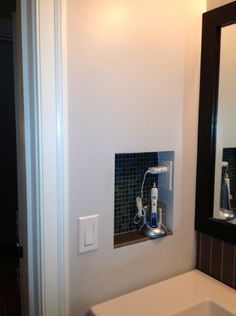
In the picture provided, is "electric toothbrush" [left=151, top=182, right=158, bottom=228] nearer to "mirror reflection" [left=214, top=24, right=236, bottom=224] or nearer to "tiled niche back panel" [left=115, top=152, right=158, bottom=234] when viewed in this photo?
"tiled niche back panel" [left=115, top=152, right=158, bottom=234]

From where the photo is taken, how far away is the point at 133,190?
1.30 metres

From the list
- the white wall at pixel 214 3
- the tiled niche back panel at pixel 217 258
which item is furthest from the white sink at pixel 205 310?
the white wall at pixel 214 3

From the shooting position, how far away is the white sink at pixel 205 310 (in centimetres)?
108

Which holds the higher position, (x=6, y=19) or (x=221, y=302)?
(x=6, y=19)

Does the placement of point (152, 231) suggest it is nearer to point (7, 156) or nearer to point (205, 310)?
point (205, 310)

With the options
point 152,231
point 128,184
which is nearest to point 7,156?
point 128,184

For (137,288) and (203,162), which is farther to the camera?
(203,162)

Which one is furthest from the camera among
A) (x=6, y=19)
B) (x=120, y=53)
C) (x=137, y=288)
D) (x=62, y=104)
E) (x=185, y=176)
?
(x=6, y=19)

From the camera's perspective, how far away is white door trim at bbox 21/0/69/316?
906 mm

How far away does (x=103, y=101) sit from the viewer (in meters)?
1.04

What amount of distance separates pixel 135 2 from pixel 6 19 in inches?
84.8

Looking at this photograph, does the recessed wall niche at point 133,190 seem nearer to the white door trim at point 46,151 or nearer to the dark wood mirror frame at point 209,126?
the dark wood mirror frame at point 209,126

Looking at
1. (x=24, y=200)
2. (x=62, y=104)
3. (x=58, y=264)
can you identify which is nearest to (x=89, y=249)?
(x=58, y=264)

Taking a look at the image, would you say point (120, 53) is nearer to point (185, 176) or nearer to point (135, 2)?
point (135, 2)
